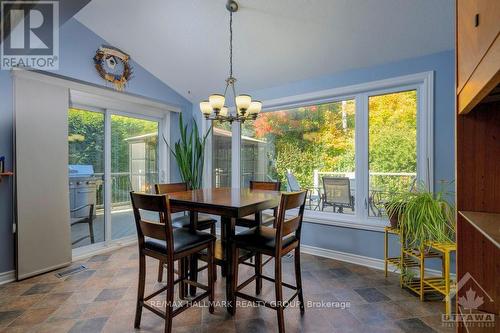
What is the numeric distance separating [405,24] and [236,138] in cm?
→ 256

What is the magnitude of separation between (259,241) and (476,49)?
1545mm

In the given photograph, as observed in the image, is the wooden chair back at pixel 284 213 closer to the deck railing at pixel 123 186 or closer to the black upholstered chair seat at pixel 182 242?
the black upholstered chair seat at pixel 182 242

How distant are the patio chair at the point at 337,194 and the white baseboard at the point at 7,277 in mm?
3505

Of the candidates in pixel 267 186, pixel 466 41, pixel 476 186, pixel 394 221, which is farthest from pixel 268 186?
pixel 466 41

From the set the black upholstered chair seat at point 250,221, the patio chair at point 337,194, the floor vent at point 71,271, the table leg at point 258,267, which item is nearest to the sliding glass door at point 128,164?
the floor vent at point 71,271

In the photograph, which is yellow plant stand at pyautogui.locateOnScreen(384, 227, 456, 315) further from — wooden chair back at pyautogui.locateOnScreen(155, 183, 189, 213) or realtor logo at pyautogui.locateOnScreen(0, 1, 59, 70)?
realtor logo at pyautogui.locateOnScreen(0, 1, 59, 70)

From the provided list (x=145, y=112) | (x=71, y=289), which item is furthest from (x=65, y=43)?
(x=71, y=289)

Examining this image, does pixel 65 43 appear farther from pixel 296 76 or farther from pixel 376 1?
pixel 376 1

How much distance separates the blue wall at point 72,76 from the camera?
8.16 ft

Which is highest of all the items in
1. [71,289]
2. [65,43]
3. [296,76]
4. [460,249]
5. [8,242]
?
[65,43]

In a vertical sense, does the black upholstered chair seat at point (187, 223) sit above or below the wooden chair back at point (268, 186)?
below

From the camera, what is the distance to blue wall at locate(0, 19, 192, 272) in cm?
249

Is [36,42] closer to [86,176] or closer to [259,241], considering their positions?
[86,176]

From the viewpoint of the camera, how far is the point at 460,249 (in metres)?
1.24
